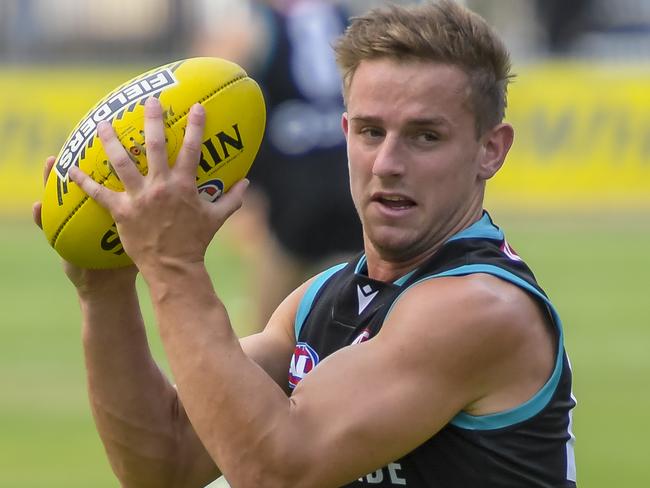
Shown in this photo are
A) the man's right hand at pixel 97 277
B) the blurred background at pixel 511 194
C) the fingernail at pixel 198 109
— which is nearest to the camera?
the fingernail at pixel 198 109

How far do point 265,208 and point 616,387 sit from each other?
304 centimetres

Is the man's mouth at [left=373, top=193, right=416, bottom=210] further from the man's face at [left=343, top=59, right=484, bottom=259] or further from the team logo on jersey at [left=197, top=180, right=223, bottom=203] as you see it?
the team logo on jersey at [left=197, top=180, right=223, bottom=203]

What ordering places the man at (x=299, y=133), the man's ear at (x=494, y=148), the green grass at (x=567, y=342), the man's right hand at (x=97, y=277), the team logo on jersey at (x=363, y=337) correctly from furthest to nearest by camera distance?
the man at (x=299, y=133)
the green grass at (x=567, y=342)
the man's right hand at (x=97, y=277)
the man's ear at (x=494, y=148)
the team logo on jersey at (x=363, y=337)

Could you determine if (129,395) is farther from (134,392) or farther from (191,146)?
(191,146)

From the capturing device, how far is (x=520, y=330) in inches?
132

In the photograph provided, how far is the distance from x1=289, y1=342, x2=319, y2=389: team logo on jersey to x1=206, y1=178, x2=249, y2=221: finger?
1.63ft

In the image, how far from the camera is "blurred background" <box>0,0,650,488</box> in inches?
346

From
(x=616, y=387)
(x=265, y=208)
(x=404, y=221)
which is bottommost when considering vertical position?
(x=616, y=387)

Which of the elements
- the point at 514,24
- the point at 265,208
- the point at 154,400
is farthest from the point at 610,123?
the point at 154,400

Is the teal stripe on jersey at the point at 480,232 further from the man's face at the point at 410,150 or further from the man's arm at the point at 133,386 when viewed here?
the man's arm at the point at 133,386

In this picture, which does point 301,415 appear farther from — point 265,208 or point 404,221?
point 265,208

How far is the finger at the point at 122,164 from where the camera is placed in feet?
10.9

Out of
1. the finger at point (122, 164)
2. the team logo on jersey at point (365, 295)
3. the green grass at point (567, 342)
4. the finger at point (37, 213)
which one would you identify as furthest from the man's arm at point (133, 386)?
the green grass at point (567, 342)

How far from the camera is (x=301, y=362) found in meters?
3.81
